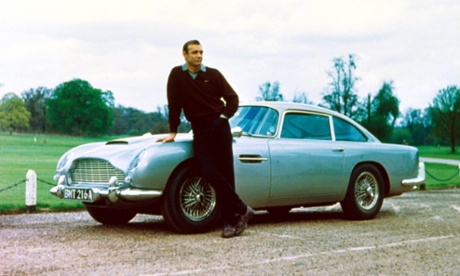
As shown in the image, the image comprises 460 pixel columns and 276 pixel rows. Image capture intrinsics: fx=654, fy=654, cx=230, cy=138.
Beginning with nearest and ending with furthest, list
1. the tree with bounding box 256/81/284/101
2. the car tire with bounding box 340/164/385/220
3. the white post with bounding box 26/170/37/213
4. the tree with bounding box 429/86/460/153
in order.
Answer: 1. the car tire with bounding box 340/164/385/220
2. the white post with bounding box 26/170/37/213
3. the tree with bounding box 256/81/284/101
4. the tree with bounding box 429/86/460/153

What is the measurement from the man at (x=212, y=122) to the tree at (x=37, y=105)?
84.3m

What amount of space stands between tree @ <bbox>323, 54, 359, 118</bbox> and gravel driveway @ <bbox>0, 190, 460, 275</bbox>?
2024 inches

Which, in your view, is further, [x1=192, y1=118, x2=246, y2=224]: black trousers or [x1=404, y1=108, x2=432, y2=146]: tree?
[x1=404, y1=108, x2=432, y2=146]: tree

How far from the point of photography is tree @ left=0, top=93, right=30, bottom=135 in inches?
3125

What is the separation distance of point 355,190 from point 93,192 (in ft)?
12.5

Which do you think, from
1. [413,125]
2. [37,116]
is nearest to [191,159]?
[37,116]

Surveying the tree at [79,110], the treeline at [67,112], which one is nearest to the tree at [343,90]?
the treeline at [67,112]

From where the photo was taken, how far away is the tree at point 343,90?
59719 millimetres

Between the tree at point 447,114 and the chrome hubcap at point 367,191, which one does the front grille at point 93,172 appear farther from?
the tree at point 447,114

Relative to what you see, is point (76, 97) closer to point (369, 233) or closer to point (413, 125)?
point (413, 125)

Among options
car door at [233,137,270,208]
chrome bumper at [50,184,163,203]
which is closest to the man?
car door at [233,137,270,208]

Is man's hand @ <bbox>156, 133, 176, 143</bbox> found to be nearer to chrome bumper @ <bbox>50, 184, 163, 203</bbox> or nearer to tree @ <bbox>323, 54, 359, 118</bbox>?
chrome bumper @ <bbox>50, 184, 163, 203</bbox>

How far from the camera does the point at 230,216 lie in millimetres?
7137

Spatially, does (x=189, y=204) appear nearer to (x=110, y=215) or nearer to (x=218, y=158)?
(x=218, y=158)
